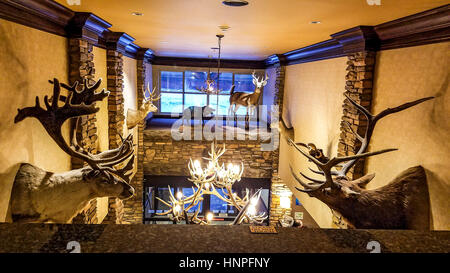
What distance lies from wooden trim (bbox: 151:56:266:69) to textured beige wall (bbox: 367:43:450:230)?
6.80 meters

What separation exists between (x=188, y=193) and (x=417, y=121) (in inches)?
311

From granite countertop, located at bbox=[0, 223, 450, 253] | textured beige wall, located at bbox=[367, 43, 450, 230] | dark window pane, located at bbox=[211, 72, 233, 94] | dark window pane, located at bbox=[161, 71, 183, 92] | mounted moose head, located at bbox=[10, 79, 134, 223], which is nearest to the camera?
granite countertop, located at bbox=[0, 223, 450, 253]

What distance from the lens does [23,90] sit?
8.66 ft

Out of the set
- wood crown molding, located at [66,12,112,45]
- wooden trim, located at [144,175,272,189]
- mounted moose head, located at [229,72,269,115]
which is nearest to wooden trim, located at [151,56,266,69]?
mounted moose head, located at [229,72,269,115]

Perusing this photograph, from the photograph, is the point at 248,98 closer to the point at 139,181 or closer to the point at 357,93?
the point at 139,181

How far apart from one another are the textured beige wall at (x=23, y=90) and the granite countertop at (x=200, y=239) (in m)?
1.45

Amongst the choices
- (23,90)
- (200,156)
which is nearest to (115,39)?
(23,90)

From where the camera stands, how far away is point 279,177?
834cm

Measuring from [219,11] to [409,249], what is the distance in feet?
9.11

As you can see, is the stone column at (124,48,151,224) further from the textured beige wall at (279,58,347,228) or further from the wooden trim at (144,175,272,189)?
the textured beige wall at (279,58,347,228)

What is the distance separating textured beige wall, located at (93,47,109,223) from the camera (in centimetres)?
456
